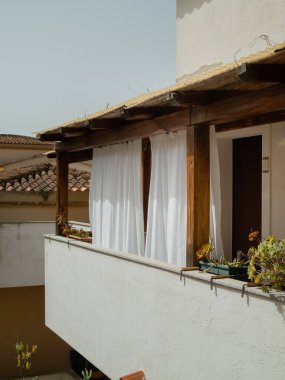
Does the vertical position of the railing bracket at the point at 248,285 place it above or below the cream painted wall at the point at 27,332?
above

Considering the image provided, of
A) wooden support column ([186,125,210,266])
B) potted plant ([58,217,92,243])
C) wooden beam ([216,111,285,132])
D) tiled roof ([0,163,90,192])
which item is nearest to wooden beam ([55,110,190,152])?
wooden support column ([186,125,210,266])

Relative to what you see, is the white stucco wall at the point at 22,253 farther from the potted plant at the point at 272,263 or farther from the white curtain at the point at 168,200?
the potted plant at the point at 272,263

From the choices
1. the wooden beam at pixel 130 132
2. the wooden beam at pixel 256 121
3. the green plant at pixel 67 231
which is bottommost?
the green plant at pixel 67 231

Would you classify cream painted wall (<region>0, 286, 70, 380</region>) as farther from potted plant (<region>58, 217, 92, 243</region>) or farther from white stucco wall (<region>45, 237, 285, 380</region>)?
white stucco wall (<region>45, 237, 285, 380</region>)

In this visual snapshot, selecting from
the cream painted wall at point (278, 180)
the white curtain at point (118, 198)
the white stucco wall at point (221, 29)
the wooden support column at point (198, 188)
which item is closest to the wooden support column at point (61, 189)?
the white curtain at point (118, 198)

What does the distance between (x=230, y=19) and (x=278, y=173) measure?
3.08 metres

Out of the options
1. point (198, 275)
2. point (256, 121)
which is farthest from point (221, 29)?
point (198, 275)

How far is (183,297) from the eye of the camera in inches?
277

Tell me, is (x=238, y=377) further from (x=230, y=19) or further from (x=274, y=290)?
(x=230, y=19)

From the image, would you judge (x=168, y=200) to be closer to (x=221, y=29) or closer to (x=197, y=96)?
(x=197, y=96)

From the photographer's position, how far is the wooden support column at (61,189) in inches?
492

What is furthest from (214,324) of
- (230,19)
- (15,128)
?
(15,128)

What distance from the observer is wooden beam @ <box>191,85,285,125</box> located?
19.3 feet

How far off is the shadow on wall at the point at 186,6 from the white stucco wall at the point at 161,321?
197 inches
